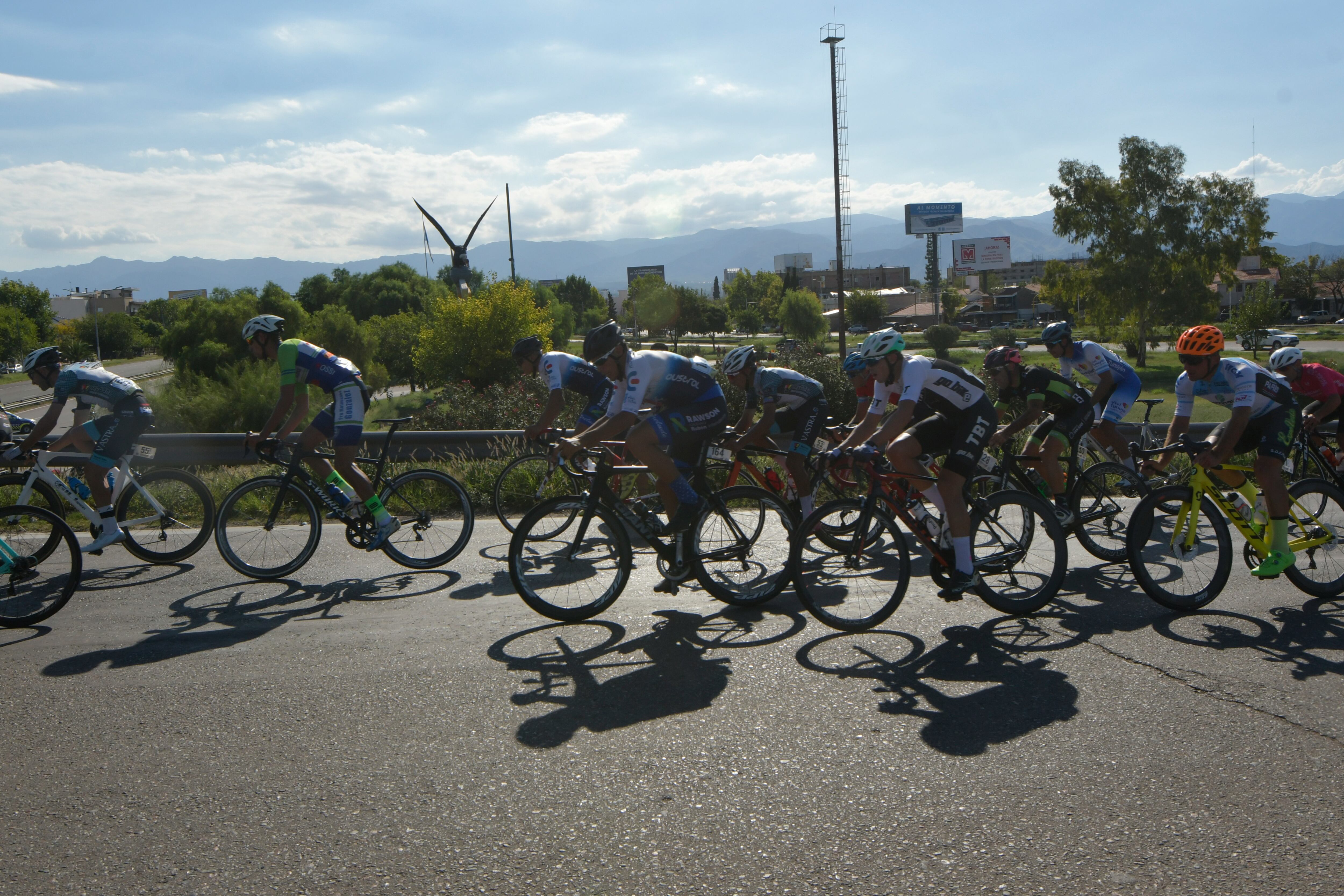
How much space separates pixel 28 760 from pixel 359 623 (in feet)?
7.12

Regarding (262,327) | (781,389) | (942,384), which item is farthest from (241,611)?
(942,384)

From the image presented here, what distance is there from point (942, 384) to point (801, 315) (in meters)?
108

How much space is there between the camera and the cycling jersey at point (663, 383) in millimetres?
6297

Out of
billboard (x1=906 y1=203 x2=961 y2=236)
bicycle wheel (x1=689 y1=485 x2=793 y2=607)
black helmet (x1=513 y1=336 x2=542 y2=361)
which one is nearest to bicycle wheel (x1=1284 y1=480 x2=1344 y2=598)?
bicycle wheel (x1=689 y1=485 x2=793 y2=607)

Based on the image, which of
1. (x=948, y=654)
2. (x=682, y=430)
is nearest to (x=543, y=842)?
(x=948, y=654)

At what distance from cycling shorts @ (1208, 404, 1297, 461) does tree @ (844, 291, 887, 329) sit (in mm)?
130441

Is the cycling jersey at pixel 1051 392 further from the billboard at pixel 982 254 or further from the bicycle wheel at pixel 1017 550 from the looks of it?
the billboard at pixel 982 254

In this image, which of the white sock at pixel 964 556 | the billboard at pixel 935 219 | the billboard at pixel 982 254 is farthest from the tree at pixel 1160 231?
the billboard at pixel 982 254

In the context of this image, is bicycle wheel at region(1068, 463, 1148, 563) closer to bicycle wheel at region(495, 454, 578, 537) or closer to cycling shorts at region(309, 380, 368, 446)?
bicycle wheel at region(495, 454, 578, 537)

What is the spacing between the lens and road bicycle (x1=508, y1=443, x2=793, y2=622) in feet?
19.9

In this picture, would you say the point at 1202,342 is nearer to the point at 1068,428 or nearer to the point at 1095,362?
the point at 1068,428

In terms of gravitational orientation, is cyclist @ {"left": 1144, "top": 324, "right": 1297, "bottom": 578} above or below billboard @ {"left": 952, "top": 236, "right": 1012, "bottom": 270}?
below

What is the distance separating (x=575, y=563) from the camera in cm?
616

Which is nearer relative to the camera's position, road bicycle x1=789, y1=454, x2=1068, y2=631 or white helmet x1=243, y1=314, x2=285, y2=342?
road bicycle x1=789, y1=454, x2=1068, y2=631
